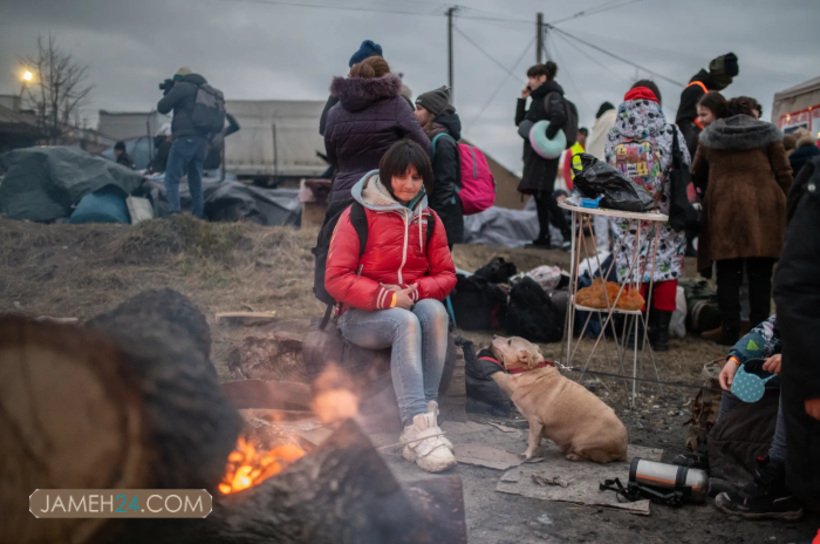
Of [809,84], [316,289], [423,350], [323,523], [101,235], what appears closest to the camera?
[323,523]

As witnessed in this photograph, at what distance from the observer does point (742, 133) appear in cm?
519

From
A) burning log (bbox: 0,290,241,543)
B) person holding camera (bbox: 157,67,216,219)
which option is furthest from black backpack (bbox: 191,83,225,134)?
burning log (bbox: 0,290,241,543)

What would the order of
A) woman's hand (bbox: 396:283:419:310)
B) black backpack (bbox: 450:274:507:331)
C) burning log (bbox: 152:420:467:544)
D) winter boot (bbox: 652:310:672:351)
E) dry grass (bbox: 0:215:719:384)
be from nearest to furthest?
burning log (bbox: 152:420:467:544), woman's hand (bbox: 396:283:419:310), dry grass (bbox: 0:215:719:384), winter boot (bbox: 652:310:672:351), black backpack (bbox: 450:274:507:331)

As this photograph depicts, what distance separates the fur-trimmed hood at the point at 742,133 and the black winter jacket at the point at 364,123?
2505 mm

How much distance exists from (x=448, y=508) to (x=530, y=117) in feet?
21.4

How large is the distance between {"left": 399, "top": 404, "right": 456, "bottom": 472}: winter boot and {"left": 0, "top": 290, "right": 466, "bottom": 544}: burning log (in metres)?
0.79

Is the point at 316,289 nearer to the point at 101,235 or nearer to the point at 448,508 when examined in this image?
the point at 448,508

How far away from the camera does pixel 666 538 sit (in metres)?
2.68

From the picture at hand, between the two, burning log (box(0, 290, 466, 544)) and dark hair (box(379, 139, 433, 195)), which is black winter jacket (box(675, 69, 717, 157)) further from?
burning log (box(0, 290, 466, 544))

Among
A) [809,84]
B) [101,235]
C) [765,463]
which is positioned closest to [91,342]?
[765,463]

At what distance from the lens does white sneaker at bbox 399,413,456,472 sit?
3.23 meters

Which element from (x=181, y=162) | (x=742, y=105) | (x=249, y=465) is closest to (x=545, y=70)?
(x=742, y=105)

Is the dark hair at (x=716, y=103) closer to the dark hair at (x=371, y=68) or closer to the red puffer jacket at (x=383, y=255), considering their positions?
the dark hair at (x=371, y=68)

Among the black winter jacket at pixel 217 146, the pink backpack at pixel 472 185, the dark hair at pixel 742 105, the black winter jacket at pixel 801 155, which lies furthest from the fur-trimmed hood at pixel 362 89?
the black winter jacket at pixel 217 146
